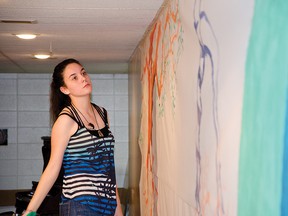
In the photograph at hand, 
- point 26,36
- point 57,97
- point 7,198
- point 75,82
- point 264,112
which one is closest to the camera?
point 264,112

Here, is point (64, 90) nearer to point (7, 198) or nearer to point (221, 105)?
point (221, 105)

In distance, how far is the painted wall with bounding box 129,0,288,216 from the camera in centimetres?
145

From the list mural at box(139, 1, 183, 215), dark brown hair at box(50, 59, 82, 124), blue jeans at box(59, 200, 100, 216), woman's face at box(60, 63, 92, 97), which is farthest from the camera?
mural at box(139, 1, 183, 215)

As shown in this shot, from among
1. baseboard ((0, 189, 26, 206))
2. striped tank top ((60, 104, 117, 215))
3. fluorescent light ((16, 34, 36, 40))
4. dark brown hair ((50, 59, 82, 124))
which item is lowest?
baseboard ((0, 189, 26, 206))

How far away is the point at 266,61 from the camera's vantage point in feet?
4.87

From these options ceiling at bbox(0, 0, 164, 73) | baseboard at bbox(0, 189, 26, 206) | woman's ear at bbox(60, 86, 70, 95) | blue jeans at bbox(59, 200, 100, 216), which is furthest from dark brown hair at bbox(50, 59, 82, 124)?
baseboard at bbox(0, 189, 26, 206)

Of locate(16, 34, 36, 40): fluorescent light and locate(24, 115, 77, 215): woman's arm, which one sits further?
locate(16, 34, 36, 40): fluorescent light

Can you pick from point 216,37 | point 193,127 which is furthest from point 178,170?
point 216,37

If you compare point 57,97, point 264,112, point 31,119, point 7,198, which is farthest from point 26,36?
point 7,198

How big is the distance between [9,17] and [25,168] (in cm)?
545

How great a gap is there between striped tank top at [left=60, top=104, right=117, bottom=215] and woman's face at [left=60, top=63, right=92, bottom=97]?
138mm

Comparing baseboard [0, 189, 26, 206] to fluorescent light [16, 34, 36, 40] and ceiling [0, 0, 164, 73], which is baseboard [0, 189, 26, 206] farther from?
fluorescent light [16, 34, 36, 40]

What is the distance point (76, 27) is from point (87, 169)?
215 cm

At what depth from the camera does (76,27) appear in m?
4.52
